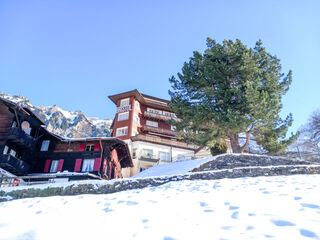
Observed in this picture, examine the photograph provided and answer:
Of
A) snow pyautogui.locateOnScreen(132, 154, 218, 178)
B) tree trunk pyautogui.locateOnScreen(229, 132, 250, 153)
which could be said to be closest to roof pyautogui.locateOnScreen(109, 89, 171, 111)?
tree trunk pyautogui.locateOnScreen(229, 132, 250, 153)

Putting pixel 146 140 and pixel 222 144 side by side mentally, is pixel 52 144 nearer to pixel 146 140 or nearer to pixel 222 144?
pixel 146 140

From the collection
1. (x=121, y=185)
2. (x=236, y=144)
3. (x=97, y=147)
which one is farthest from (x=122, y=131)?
(x=121, y=185)

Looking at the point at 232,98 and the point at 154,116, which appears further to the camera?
the point at 154,116

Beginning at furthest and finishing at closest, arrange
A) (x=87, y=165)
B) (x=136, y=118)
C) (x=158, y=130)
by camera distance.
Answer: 1. (x=136, y=118)
2. (x=158, y=130)
3. (x=87, y=165)

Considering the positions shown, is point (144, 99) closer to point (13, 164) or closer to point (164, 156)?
point (164, 156)

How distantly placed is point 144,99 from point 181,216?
4112 centimetres

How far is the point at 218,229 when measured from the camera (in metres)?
3.85

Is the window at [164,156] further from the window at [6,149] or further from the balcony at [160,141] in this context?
the window at [6,149]

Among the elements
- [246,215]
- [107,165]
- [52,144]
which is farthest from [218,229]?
[52,144]

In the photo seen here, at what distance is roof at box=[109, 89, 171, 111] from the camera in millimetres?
43384

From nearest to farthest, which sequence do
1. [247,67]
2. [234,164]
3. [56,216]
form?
[56,216]
[234,164]
[247,67]

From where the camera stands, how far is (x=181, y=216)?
4715 mm

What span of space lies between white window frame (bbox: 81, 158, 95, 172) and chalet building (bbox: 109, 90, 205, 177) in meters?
10.1

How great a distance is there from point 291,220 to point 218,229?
126 cm
